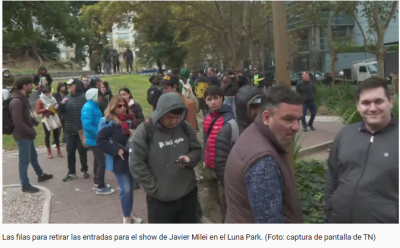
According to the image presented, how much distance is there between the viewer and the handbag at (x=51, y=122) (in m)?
6.73

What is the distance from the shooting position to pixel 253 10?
1633 centimetres

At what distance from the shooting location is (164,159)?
2803 mm

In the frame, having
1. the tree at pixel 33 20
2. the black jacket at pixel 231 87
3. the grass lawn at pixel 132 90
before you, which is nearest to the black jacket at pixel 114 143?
the black jacket at pixel 231 87

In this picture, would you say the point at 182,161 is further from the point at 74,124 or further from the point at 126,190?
the point at 74,124

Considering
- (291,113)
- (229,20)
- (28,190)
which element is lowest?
(28,190)

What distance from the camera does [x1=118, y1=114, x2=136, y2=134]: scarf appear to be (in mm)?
3885

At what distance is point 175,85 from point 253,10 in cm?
1308

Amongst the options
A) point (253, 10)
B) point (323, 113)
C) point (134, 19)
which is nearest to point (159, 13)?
point (134, 19)

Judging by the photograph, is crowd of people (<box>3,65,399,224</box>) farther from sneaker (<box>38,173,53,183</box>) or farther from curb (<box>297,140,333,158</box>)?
curb (<box>297,140,333,158</box>)

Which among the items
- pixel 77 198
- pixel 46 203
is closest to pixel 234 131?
pixel 77 198

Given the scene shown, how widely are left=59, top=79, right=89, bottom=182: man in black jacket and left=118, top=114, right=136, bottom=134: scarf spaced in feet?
5.93

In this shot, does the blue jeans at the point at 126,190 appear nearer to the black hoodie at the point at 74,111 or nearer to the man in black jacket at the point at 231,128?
the man in black jacket at the point at 231,128

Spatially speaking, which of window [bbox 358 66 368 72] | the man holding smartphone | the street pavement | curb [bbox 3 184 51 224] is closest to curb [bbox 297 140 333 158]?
the street pavement

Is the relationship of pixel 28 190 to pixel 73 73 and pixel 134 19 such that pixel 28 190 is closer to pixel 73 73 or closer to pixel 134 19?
pixel 134 19
